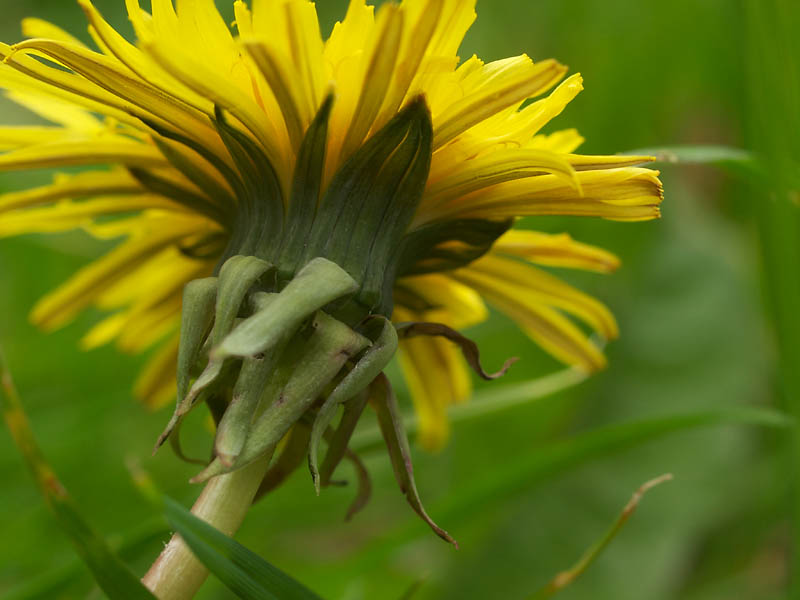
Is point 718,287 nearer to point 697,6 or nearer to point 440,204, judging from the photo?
point 697,6

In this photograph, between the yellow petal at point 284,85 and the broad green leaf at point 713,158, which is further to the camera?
the broad green leaf at point 713,158

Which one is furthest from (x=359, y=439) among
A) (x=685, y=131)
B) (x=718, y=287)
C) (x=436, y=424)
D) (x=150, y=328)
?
(x=685, y=131)

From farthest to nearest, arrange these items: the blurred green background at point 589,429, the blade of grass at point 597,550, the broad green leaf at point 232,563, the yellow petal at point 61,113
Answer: the blurred green background at point 589,429 → the yellow petal at point 61,113 → the blade of grass at point 597,550 → the broad green leaf at point 232,563

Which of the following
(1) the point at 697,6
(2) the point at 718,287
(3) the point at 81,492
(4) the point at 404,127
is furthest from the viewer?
(1) the point at 697,6

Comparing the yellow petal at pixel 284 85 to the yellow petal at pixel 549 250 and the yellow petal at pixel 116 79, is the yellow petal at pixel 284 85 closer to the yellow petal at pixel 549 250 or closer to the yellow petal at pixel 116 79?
the yellow petal at pixel 116 79

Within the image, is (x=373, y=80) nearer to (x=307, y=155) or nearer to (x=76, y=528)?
(x=307, y=155)

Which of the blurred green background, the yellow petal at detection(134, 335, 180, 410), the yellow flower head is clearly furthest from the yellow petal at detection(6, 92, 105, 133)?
the blurred green background

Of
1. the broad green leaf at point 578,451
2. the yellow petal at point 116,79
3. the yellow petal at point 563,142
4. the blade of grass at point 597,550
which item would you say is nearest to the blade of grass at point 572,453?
the broad green leaf at point 578,451

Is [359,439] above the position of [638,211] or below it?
below
